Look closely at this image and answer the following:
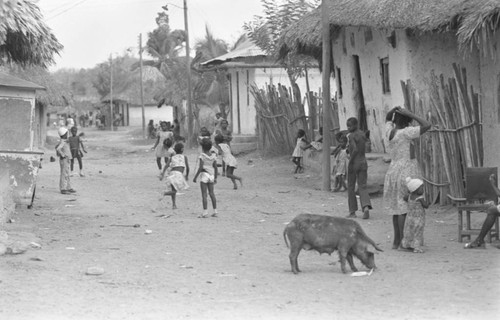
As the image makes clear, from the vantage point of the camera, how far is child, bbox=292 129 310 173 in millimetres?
21547

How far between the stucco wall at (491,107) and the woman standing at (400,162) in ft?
12.7

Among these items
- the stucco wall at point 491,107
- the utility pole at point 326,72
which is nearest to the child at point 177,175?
the utility pole at point 326,72

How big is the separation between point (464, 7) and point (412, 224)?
16.5 ft

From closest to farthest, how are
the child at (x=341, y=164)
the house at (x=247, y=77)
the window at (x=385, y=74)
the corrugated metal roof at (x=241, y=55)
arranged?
1. the child at (x=341, y=164)
2. the window at (x=385, y=74)
3. the corrugated metal roof at (x=241, y=55)
4. the house at (x=247, y=77)

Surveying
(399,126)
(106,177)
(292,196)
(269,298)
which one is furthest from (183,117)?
(269,298)

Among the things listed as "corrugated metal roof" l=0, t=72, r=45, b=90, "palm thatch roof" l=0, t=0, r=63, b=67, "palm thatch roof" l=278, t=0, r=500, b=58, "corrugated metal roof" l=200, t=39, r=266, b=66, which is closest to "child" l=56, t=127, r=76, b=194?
"palm thatch roof" l=0, t=0, r=63, b=67

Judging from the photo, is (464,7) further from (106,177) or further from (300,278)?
(106,177)

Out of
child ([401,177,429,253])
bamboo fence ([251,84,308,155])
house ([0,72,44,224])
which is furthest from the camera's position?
bamboo fence ([251,84,308,155])

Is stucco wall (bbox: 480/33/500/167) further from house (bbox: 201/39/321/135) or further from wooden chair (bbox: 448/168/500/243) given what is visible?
house (bbox: 201/39/321/135)

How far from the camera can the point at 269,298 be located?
25.0 feet

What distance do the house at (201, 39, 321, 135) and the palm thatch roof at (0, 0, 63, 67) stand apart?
16727 mm

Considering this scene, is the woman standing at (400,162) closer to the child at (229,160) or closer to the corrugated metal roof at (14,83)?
the corrugated metal roof at (14,83)

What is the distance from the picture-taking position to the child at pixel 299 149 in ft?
70.7

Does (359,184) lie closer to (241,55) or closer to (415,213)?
(415,213)
